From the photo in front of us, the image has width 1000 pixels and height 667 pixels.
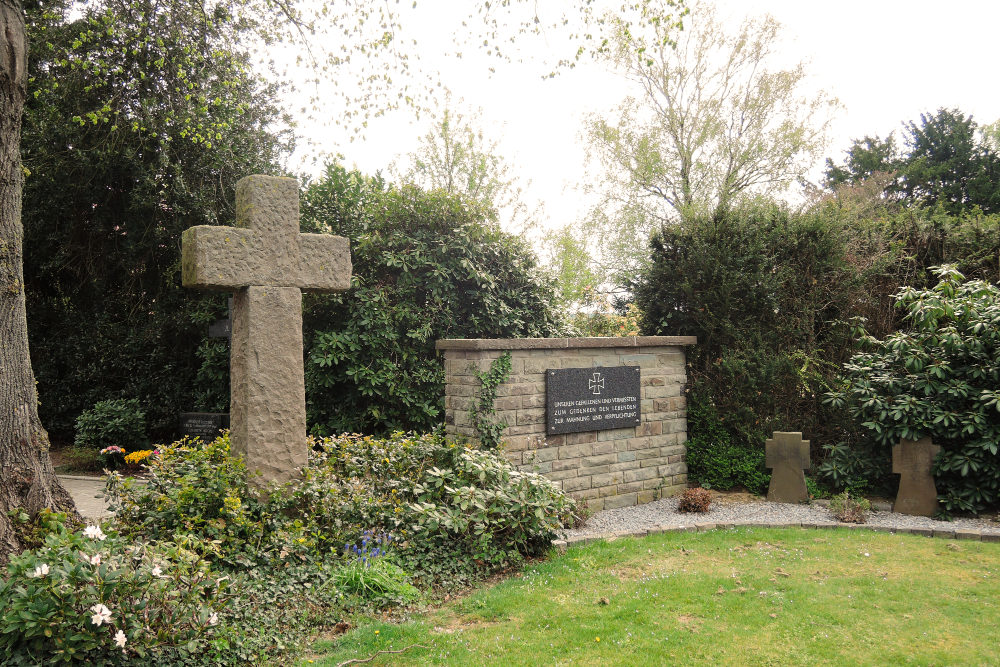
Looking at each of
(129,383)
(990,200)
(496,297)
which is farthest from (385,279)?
(990,200)

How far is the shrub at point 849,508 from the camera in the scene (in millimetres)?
5938

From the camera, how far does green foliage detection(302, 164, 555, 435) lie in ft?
23.8

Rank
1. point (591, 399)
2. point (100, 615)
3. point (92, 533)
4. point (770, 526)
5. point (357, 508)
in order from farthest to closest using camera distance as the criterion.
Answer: point (591, 399), point (770, 526), point (357, 508), point (92, 533), point (100, 615)

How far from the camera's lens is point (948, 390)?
6281mm

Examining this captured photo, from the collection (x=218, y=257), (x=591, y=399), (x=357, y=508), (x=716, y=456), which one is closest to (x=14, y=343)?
(x=218, y=257)

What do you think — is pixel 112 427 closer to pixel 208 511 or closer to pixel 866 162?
pixel 208 511

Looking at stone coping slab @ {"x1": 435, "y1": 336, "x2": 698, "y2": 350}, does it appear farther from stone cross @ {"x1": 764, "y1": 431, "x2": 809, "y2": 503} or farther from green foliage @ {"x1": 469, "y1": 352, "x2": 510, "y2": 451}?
stone cross @ {"x1": 764, "y1": 431, "x2": 809, "y2": 503}

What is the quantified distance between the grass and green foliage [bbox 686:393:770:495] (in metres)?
2.11

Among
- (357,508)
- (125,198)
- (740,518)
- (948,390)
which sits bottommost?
(740,518)

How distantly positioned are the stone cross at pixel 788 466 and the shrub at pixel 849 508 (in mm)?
394

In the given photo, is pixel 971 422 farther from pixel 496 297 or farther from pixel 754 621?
pixel 496 297

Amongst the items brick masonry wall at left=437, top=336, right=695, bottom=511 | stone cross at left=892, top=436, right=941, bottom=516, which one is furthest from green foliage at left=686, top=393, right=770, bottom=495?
stone cross at left=892, top=436, right=941, bottom=516

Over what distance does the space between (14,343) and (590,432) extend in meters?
4.81

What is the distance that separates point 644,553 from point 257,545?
282cm
